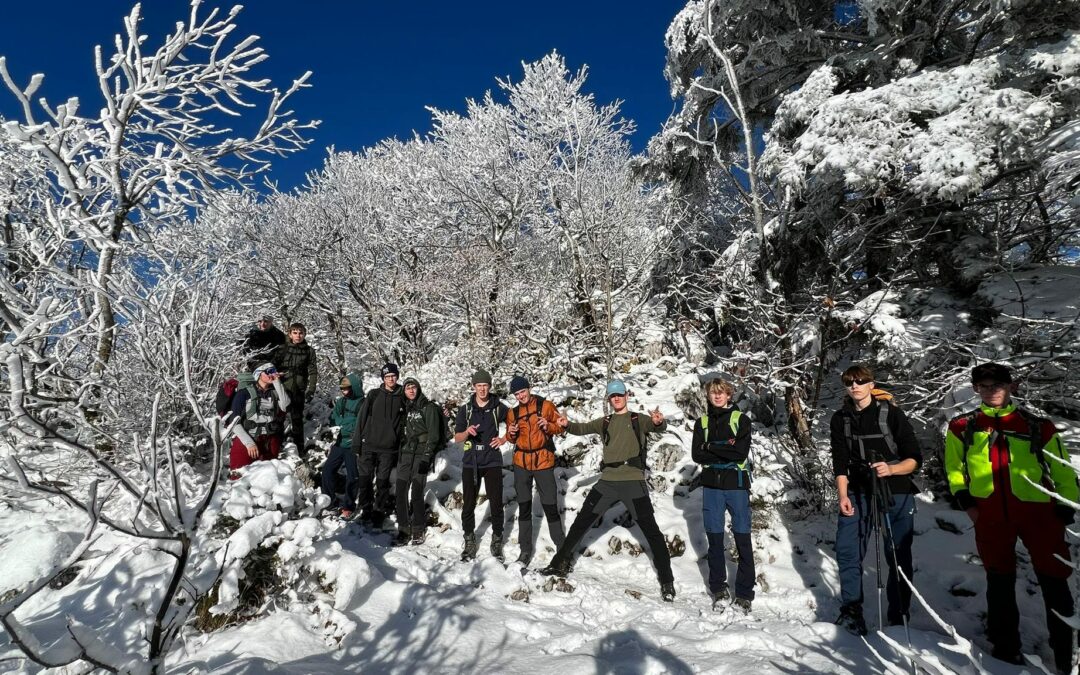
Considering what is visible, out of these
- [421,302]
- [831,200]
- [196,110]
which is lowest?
[831,200]

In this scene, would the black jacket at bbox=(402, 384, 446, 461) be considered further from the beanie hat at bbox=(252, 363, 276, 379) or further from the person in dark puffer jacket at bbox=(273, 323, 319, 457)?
the person in dark puffer jacket at bbox=(273, 323, 319, 457)

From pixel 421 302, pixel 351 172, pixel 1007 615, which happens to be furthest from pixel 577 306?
pixel 351 172

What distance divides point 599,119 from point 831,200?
461 inches

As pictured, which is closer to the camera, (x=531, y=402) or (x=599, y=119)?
(x=531, y=402)

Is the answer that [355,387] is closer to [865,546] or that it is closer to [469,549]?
[469,549]

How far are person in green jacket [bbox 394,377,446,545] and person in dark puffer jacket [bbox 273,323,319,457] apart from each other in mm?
3229

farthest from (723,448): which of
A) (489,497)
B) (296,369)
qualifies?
(296,369)

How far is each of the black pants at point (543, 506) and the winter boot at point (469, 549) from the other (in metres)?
0.56

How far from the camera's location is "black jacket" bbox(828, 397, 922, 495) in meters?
4.07

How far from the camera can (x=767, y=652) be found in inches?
144

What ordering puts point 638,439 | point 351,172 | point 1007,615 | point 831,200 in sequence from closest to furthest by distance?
point 1007,615 < point 638,439 < point 831,200 < point 351,172

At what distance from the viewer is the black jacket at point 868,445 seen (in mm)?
4066

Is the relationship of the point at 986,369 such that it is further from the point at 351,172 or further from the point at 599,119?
the point at 351,172

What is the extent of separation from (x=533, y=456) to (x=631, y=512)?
4.04 feet
